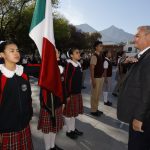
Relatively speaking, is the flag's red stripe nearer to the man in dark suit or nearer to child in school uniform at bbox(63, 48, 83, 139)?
the man in dark suit

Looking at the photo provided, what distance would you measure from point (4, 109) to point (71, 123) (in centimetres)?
267

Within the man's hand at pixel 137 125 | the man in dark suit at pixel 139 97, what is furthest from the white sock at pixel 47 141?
the man's hand at pixel 137 125

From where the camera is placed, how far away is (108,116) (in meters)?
8.01

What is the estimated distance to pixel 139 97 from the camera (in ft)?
11.1

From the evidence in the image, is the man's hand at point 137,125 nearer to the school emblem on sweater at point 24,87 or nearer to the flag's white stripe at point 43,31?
the school emblem on sweater at point 24,87

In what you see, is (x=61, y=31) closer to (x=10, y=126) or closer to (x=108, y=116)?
(x=108, y=116)

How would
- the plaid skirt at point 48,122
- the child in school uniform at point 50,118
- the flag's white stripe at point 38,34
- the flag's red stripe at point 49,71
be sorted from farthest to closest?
the plaid skirt at point 48,122 → the child in school uniform at point 50,118 → the flag's white stripe at point 38,34 → the flag's red stripe at point 49,71

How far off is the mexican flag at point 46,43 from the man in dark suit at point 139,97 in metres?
1.12

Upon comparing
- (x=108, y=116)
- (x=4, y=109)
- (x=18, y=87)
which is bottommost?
(x=108, y=116)

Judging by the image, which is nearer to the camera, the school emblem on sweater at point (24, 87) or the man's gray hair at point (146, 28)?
the man's gray hair at point (146, 28)

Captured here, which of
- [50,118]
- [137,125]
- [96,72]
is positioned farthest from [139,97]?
[96,72]

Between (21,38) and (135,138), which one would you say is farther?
(21,38)

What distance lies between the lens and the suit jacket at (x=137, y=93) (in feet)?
10.8

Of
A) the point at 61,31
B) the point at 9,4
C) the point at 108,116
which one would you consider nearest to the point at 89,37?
the point at 61,31
